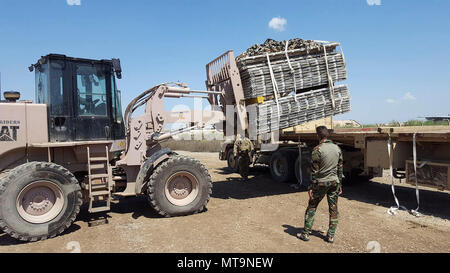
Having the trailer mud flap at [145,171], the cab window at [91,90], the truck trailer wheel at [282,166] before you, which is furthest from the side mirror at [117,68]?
the truck trailer wheel at [282,166]

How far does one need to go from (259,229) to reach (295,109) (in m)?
3.34

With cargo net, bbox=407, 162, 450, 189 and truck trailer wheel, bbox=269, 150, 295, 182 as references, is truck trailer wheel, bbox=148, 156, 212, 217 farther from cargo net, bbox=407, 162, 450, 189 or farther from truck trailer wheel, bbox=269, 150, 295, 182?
cargo net, bbox=407, 162, 450, 189

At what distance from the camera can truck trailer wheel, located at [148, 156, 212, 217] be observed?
5.91 m

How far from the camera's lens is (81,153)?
18.5 feet

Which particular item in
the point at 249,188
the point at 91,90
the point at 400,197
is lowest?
the point at 400,197

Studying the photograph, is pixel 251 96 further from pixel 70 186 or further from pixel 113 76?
Answer: pixel 70 186

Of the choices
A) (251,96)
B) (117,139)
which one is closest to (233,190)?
(251,96)

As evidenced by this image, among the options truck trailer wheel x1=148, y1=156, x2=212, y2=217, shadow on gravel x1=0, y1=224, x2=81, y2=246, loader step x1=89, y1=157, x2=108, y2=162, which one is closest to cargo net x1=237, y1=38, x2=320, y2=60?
truck trailer wheel x1=148, y1=156, x2=212, y2=217

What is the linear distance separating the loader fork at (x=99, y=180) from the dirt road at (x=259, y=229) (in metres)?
0.53

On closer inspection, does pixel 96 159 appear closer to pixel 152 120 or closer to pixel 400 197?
pixel 152 120

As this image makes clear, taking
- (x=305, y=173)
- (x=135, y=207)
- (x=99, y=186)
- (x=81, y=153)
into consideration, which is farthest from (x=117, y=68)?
(x=305, y=173)

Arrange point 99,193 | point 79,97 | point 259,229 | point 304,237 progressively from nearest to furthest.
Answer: point 304,237 < point 259,229 < point 99,193 < point 79,97

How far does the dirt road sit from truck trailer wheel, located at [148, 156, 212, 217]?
8.1 inches

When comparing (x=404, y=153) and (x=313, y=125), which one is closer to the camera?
(x=404, y=153)
